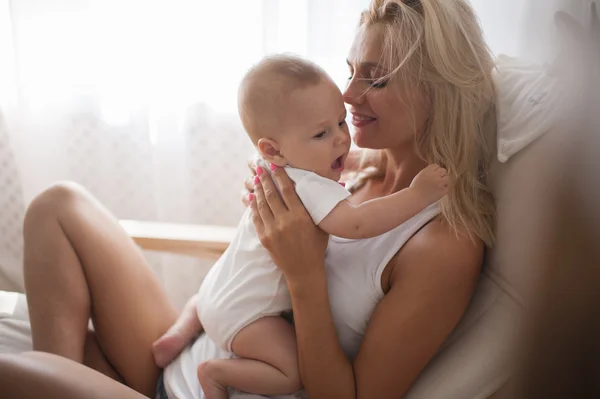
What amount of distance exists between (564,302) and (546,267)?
2cm

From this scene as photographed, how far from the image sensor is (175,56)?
5.87ft

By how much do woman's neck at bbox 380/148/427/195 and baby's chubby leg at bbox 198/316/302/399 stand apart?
382 mm

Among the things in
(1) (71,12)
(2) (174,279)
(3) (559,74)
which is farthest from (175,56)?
(3) (559,74)

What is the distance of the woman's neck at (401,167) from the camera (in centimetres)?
116

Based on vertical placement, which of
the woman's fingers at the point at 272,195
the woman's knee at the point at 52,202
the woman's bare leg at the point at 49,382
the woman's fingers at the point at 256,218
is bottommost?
the woman's bare leg at the point at 49,382

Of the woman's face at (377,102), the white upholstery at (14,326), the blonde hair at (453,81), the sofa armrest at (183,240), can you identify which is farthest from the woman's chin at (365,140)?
the white upholstery at (14,326)

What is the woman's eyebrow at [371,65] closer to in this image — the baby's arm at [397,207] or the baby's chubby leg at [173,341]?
the baby's arm at [397,207]

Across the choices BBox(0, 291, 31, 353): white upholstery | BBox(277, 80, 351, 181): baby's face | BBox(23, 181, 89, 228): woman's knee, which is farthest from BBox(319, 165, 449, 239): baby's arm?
BBox(0, 291, 31, 353): white upholstery

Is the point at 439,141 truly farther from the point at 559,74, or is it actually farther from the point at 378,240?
the point at 559,74

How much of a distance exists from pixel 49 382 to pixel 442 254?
64cm

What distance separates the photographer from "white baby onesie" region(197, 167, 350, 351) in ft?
3.29

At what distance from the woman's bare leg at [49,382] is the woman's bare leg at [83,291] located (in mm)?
211

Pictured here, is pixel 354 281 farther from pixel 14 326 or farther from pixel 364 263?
pixel 14 326

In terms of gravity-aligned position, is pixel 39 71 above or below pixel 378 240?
above
